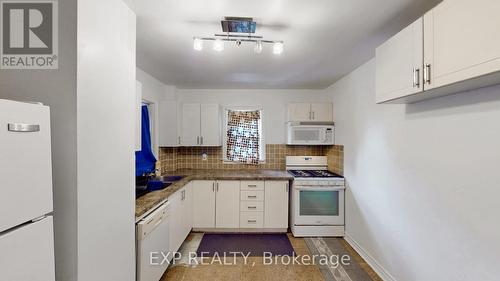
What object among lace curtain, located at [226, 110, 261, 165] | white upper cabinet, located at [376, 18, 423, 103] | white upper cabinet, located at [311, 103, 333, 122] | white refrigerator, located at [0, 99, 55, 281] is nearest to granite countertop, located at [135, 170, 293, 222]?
lace curtain, located at [226, 110, 261, 165]

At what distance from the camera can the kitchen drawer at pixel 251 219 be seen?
3.71m

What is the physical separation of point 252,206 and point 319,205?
1013 millimetres

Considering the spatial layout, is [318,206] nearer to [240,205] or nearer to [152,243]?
[240,205]

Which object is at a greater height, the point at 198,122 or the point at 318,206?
the point at 198,122

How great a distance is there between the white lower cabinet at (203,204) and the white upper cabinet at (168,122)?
0.83m

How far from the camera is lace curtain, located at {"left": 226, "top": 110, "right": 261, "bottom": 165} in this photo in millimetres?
4480

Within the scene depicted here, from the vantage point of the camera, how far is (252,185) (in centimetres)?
371

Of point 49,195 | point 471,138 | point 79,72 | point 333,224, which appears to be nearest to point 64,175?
point 49,195

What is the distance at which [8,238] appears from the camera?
797 mm

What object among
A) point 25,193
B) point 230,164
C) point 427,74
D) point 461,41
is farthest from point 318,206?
point 25,193

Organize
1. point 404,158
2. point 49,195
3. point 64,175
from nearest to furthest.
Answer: point 49,195
point 64,175
point 404,158

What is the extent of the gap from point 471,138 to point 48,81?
242 centimetres

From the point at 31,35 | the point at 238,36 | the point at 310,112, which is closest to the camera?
the point at 31,35

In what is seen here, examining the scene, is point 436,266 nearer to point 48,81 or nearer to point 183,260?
point 183,260
